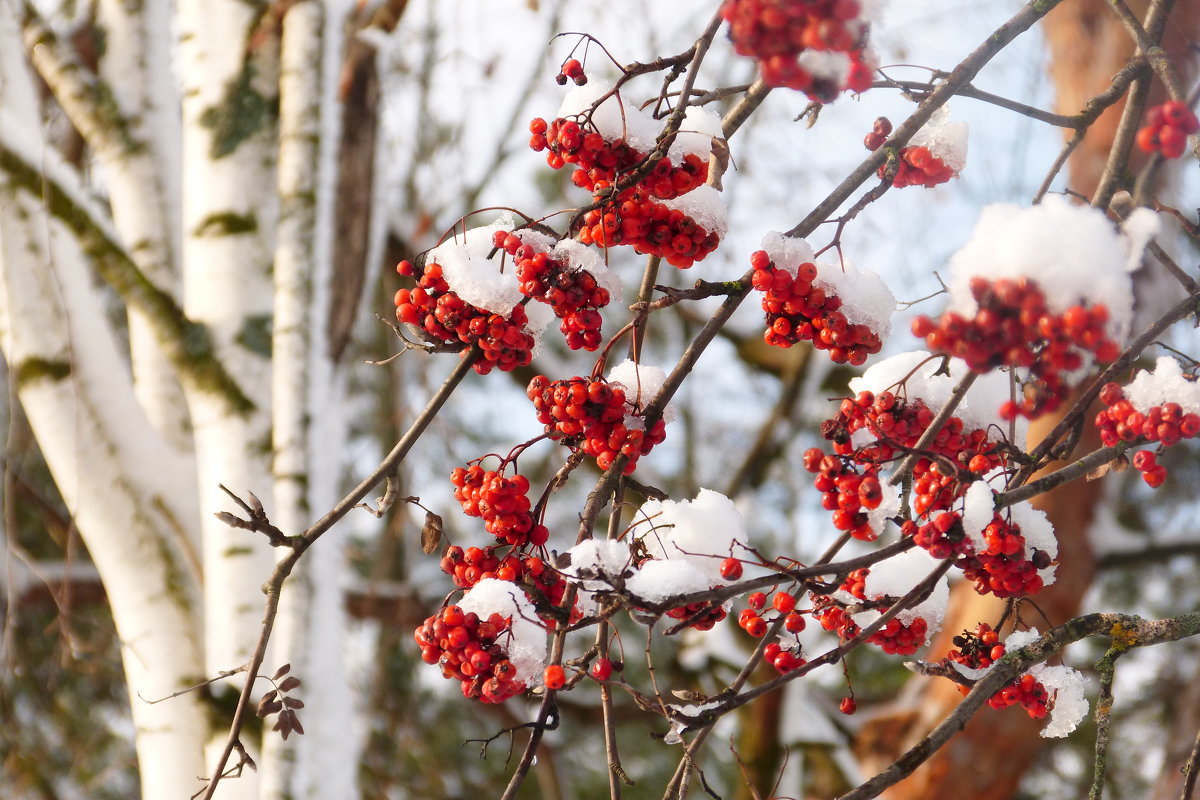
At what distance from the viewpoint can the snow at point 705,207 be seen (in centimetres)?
101

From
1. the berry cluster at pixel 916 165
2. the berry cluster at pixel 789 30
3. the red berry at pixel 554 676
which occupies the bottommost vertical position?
the red berry at pixel 554 676

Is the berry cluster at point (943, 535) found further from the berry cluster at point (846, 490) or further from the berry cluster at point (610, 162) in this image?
the berry cluster at point (610, 162)

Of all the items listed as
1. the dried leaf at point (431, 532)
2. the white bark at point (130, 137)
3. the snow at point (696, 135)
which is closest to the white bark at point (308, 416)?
the white bark at point (130, 137)

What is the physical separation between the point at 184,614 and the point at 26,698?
348cm

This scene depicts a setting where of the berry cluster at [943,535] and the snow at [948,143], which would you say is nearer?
the berry cluster at [943,535]

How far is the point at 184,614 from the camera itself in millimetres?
2266

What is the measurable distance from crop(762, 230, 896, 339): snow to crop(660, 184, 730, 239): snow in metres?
0.08

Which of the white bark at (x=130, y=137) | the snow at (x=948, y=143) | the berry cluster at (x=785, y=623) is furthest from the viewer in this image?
the white bark at (x=130, y=137)

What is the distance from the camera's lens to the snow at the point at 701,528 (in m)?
1.07

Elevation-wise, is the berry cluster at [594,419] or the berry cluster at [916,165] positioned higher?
the berry cluster at [916,165]

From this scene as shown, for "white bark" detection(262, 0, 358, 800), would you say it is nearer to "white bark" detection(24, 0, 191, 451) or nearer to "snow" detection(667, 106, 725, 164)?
"white bark" detection(24, 0, 191, 451)

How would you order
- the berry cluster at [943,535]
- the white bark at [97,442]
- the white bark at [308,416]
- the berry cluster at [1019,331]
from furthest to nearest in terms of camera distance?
the white bark at [97,442], the white bark at [308,416], the berry cluster at [943,535], the berry cluster at [1019,331]

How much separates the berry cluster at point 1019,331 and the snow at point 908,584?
492mm

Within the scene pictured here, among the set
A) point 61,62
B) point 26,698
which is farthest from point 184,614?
point 26,698
